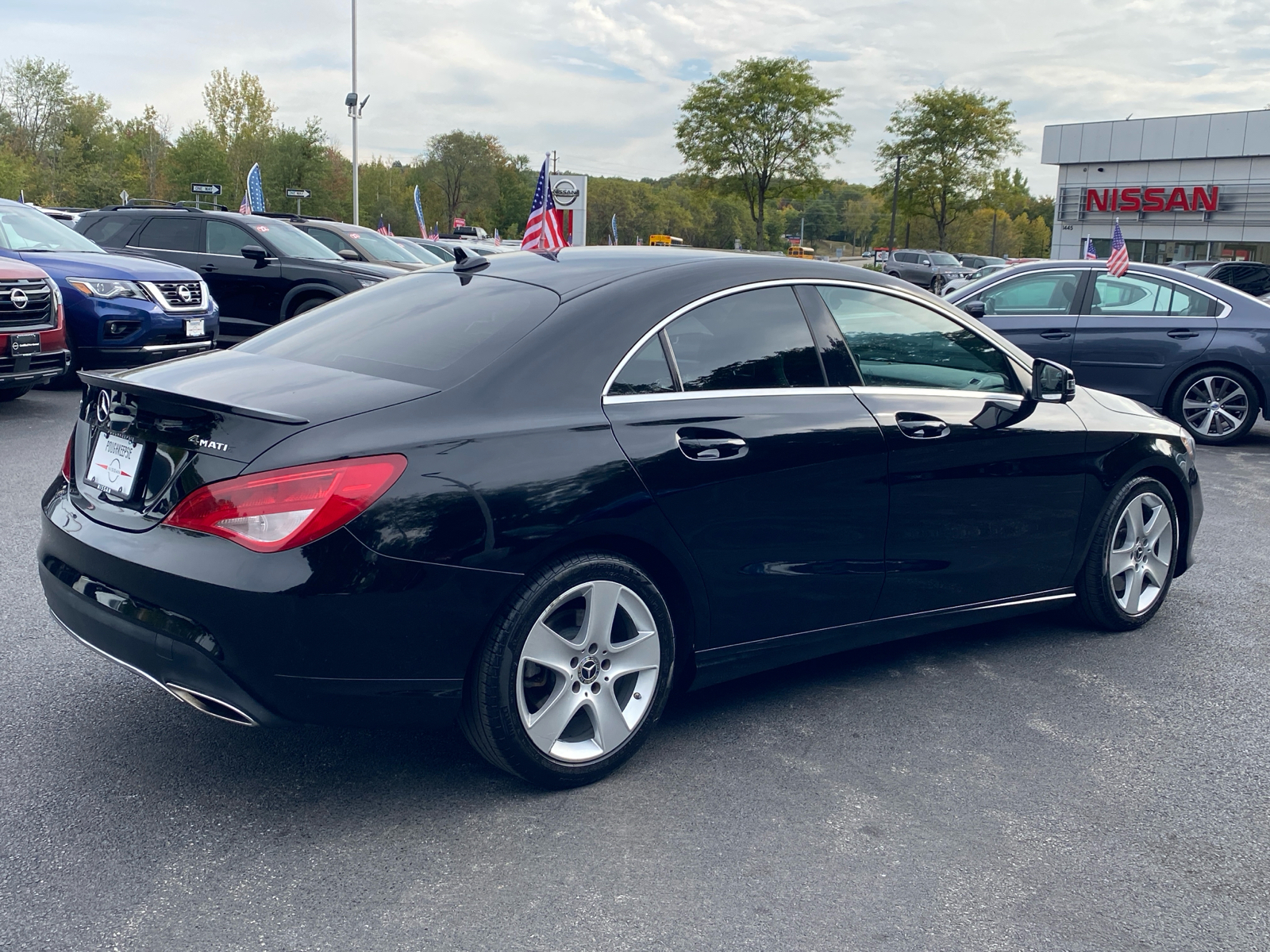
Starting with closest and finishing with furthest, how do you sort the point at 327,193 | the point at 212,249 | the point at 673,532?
the point at 673,532 < the point at 212,249 < the point at 327,193

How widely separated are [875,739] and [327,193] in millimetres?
72478

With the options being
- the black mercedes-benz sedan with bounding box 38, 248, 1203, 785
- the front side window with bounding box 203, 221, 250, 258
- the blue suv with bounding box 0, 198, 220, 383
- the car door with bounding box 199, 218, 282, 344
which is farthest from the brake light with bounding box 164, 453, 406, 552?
the front side window with bounding box 203, 221, 250, 258

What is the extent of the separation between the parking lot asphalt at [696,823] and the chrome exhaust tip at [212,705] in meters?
0.32

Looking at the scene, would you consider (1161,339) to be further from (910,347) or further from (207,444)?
(207,444)

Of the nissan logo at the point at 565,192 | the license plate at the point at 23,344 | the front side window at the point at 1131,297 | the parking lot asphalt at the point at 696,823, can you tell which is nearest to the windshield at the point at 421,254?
the nissan logo at the point at 565,192

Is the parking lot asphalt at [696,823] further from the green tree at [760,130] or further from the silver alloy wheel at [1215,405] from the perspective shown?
the green tree at [760,130]

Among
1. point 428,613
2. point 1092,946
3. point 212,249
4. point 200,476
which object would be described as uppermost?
point 212,249

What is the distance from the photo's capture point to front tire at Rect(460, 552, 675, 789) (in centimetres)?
308

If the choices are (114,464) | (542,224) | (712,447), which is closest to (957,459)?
(712,447)

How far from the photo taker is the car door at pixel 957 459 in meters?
4.04

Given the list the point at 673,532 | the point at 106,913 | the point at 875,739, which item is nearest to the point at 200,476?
the point at 106,913

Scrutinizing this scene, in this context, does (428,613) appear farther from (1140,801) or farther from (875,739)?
(1140,801)

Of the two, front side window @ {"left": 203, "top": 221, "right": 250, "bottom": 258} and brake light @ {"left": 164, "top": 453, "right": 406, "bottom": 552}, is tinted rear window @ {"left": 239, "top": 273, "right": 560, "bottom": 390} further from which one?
front side window @ {"left": 203, "top": 221, "right": 250, "bottom": 258}

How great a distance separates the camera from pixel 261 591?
279 cm
